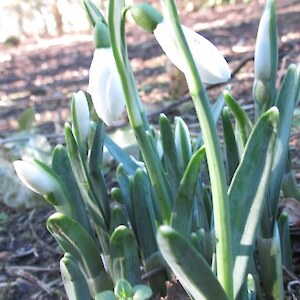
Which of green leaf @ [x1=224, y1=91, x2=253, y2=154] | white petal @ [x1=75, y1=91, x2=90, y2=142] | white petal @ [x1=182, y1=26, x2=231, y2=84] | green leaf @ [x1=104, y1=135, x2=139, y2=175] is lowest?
green leaf @ [x1=104, y1=135, x2=139, y2=175]

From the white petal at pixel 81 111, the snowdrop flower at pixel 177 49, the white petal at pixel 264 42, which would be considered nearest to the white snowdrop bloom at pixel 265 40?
the white petal at pixel 264 42

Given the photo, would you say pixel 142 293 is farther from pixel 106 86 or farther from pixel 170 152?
pixel 106 86

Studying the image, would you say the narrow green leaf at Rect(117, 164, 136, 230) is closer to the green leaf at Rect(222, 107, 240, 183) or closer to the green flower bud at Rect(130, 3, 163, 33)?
the green leaf at Rect(222, 107, 240, 183)

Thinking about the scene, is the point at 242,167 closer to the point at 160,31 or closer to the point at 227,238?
the point at 227,238

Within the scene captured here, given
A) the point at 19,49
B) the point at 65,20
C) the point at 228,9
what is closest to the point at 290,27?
the point at 228,9

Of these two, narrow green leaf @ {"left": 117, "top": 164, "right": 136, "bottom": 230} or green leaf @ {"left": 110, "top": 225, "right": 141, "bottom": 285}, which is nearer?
green leaf @ {"left": 110, "top": 225, "right": 141, "bottom": 285}

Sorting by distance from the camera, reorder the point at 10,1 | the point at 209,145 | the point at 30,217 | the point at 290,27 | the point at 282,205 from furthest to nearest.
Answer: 1. the point at 10,1
2. the point at 290,27
3. the point at 30,217
4. the point at 282,205
5. the point at 209,145

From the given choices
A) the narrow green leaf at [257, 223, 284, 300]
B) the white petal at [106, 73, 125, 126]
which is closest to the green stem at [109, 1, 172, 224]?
the white petal at [106, 73, 125, 126]
